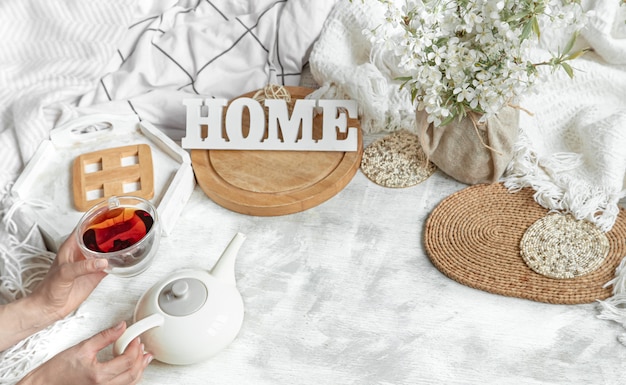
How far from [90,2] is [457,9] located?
0.82 meters

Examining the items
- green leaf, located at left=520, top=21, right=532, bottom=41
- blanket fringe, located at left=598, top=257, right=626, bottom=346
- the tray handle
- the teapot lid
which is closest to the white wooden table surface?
blanket fringe, located at left=598, top=257, right=626, bottom=346

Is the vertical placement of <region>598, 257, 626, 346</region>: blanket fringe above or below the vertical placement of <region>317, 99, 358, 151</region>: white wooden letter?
below

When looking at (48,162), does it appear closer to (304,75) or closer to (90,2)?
(90,2)

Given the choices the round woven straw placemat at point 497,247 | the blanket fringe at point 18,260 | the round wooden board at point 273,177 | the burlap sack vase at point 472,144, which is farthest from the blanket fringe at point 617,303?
the blanket fringe at point 18,260

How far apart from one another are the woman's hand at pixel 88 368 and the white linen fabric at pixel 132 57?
48 centimetres

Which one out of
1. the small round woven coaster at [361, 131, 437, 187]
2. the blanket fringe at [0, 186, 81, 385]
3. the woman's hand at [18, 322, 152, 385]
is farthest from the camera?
the small round woven coaster at [361, 131, 437, 187]

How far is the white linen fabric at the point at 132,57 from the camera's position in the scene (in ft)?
4.53

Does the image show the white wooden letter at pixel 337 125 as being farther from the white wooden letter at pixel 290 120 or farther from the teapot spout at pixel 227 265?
the teapot spout at pixel 227 265

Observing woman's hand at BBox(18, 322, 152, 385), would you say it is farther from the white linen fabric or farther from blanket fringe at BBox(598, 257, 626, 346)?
blanket fringe at BBox(598, 257, 626, 346)

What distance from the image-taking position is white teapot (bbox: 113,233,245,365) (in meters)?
1.00

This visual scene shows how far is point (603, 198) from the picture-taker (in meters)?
1.22

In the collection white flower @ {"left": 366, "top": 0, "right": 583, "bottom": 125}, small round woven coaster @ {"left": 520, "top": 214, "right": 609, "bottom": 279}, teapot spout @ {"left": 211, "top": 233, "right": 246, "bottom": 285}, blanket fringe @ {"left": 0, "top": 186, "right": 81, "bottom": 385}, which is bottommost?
blanket fringe @ {"left": 0, "top": 186, "right": 81, "bottom": 385}

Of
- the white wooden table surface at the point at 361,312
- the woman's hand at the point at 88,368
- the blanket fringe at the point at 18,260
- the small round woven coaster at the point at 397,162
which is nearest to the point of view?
the woman's hand at the point at 88,368

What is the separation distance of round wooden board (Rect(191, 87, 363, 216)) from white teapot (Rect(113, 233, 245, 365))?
9.3 inches
